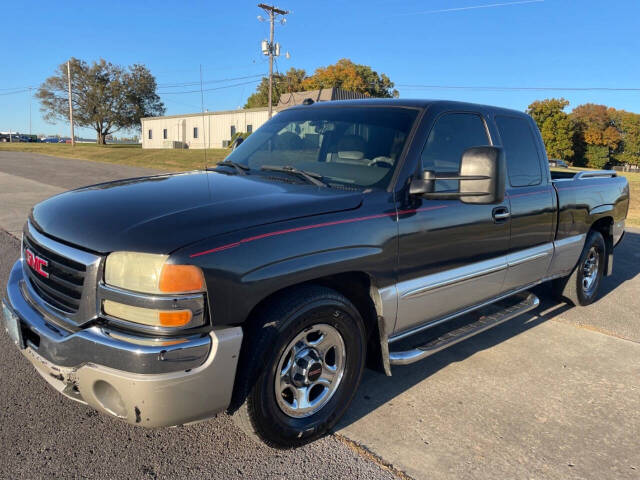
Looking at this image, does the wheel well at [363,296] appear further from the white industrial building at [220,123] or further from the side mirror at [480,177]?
the white industrial building at [220,123]

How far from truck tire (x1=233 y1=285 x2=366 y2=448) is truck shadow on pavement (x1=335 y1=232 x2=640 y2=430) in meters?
0.27

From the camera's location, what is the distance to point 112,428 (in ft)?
9.34

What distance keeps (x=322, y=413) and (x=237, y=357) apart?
31.2 inches

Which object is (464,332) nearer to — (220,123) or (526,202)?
(526,202)

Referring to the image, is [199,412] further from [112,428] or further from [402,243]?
[402,243]

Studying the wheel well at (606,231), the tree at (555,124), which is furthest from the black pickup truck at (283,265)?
the tree at (555,124)

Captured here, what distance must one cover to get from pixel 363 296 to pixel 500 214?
4.60ft

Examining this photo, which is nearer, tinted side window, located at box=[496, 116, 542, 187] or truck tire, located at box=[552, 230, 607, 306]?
tinted side window, located at box=[496, 116, 542, 187]

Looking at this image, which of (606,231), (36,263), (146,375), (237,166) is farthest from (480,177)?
(606,231)

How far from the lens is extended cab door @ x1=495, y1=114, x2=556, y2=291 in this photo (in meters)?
3.96

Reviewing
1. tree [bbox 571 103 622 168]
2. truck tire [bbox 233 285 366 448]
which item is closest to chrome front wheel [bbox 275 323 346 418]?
truck tire [bbox 233 285 366 448]

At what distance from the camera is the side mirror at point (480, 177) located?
284 cm

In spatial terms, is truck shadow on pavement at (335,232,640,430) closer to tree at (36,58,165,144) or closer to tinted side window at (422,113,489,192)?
tinted side window at (422,113,489,192)

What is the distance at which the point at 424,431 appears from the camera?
2.93 meters
